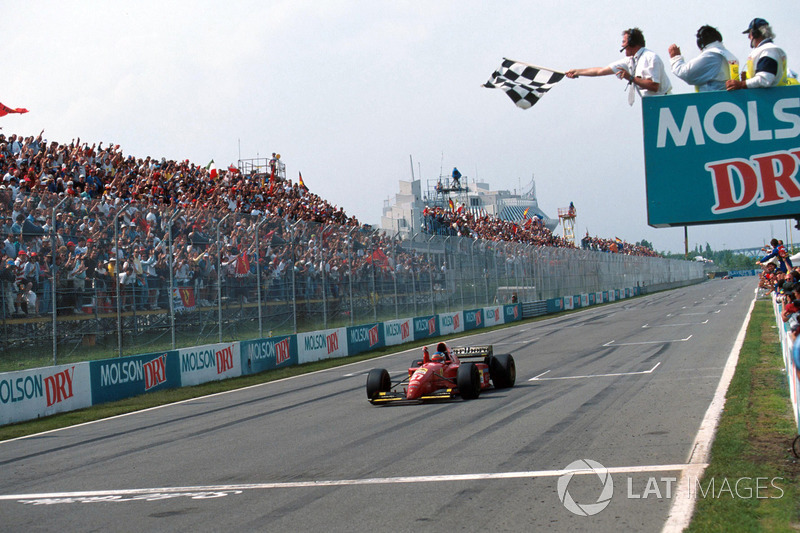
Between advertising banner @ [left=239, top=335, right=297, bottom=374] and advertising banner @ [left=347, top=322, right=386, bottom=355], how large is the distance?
11.7 feet

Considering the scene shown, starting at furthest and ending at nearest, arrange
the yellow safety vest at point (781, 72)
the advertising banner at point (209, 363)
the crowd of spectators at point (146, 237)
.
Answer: the advertising banner at point (209, 363) < the crowd of spectators at point (146, 237) < the yellow safety vest at point (781, 72)

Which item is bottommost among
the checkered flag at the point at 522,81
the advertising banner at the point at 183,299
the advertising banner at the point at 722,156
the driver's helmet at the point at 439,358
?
the driver's helmet at the point at 439,358

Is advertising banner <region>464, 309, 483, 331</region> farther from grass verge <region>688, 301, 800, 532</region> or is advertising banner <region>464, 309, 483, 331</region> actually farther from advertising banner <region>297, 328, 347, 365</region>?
grass verge <region>688, 301, 800, 532</region>

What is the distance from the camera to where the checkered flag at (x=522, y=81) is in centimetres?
668

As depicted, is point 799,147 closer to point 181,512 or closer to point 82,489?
point 181,512

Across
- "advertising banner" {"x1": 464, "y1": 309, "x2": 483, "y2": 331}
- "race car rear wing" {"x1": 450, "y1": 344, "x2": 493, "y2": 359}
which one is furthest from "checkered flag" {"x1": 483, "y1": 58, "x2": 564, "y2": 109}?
"advertising banner" {"x1": 464, "y1": 309, "x2": 483, "y2": 331}

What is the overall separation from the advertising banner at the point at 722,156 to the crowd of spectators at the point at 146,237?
12.9 metres

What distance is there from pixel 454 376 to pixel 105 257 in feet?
25.9

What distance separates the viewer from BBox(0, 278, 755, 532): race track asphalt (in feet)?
22.2

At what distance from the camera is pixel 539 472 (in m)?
7.98

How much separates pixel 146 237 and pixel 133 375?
10.1 ft

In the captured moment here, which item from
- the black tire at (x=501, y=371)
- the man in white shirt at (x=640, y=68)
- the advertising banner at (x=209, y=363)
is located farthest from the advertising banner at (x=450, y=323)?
the man in white shirt at (x=640, y=68)

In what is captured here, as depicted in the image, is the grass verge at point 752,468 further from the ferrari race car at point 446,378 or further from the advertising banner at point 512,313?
the advertising banner at point 512,313

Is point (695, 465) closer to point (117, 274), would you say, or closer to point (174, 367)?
point (117, 274)
